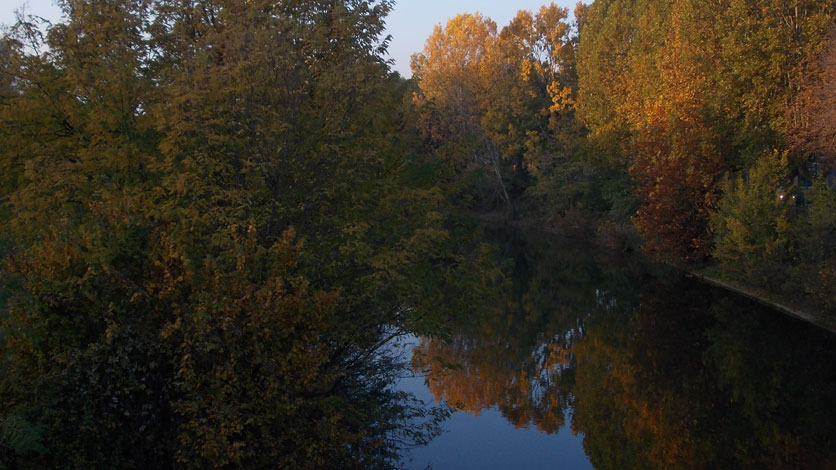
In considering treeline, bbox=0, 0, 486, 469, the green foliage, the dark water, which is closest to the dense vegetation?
treeline, bbox=0, 0, 486, 469

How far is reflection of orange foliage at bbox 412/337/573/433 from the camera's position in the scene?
13.3 metres

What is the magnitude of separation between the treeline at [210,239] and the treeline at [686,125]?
261 centimetres

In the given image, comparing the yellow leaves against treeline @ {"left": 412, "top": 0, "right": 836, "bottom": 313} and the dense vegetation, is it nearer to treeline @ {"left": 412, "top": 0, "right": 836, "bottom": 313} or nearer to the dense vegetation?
treeline @ {"left": 412, "top": 0, "right": 836, "bottom": 313}

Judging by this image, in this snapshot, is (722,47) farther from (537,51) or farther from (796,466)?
(537,51)

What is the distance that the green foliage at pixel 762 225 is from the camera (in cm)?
2116

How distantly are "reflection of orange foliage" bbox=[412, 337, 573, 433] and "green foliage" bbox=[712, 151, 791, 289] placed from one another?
326 inches

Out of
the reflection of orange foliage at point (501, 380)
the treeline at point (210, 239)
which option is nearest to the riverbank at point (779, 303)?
the reflection of orange foliage at point (501, 380)

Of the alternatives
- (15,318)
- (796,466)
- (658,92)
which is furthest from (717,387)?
(658,92)

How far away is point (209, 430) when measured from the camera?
6.30 metres

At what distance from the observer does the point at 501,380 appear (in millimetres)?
15023

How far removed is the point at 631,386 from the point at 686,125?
52.3ft

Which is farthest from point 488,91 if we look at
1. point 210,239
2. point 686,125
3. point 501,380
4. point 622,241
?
point 210,239

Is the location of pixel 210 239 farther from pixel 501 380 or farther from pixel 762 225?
pixel 762 225

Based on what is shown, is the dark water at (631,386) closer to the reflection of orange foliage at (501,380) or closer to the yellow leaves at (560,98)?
the reflection of orange foliage at (501,380)
